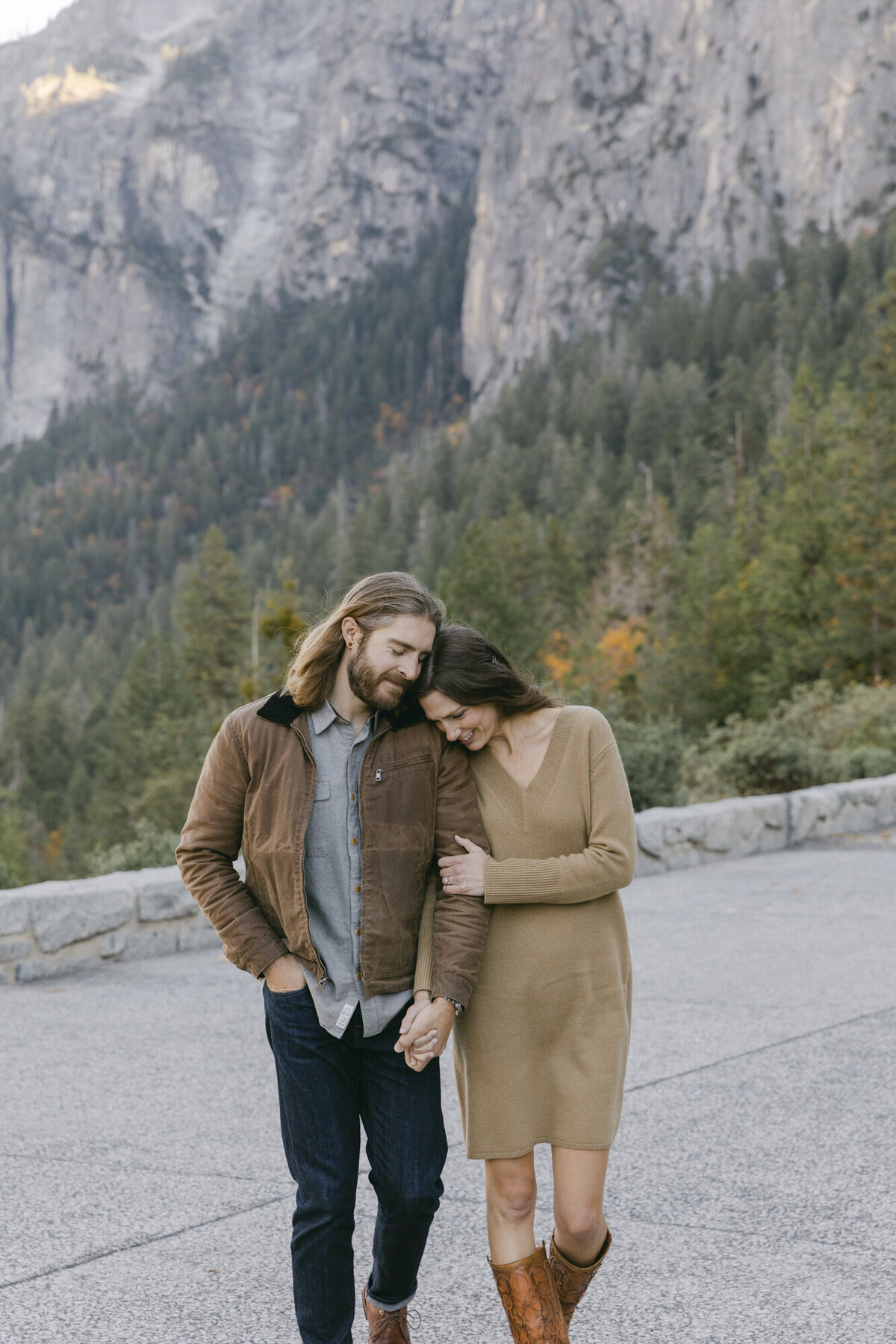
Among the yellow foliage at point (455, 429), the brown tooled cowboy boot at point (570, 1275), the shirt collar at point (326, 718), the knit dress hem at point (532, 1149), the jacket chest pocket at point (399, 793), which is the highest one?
the yellow foliage at point (455, 429)

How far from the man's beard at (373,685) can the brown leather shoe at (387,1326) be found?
49.2 inches

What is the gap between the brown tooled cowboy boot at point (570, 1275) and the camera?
2537mm

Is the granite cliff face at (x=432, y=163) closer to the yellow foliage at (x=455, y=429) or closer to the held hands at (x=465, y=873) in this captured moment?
the yellow foliage at (x=455, y=429)

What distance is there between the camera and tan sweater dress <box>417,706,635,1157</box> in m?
2.47

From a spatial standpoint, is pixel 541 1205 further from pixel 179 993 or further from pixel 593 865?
pixel 179 993

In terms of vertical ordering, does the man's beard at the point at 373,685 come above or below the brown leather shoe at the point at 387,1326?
above

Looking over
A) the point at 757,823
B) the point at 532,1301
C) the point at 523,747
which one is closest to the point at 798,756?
the point at 757,823

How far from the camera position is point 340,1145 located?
2465 millimetres

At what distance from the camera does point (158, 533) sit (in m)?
126

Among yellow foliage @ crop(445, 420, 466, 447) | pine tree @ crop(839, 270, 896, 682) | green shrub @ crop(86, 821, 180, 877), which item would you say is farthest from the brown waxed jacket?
yellow foliage @ crop(445, 420, 466, 447)

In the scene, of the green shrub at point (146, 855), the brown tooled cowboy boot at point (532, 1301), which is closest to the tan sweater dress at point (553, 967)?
the brown tooled cowboy boot at point (532, 1301)

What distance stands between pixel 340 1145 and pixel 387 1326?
45 cm

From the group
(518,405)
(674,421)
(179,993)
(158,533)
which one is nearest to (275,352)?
(158,533)

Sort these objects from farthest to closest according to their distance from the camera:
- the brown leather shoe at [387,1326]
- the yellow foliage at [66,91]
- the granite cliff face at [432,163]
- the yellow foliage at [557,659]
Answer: the yellow foliage at [66,91]
the granite cliff face at [432,163]
the yellow foliage at [557,659]
the brown leather shoe at [387,1326]
